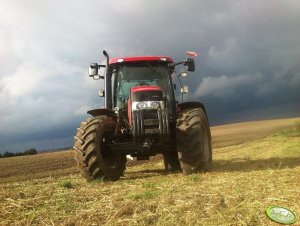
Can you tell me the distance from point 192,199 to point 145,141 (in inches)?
135

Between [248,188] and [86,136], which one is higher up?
[86,136]

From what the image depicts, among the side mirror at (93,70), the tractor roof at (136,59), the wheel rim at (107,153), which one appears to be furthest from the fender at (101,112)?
the tractor roof at (136,59)

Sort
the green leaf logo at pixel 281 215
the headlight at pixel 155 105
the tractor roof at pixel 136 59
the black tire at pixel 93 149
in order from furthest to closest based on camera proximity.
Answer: the tractor roof at pixel 136 59 → the headlight at pixel 155 105 → the black tire at pixel 93 149 → the green leaf logo at pixel 281 215

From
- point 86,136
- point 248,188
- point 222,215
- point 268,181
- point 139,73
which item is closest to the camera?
point 222,215

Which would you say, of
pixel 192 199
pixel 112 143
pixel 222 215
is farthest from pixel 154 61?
pixel 222 215

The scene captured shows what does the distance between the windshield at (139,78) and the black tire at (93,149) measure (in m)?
1.20

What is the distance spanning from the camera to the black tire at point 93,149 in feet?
29.4

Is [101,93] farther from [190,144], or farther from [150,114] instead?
[190,144]

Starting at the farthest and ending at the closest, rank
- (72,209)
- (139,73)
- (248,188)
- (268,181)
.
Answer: (139,73), (268,181), (248,188), (72,209)

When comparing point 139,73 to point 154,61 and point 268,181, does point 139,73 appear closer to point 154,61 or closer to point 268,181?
point 154,61

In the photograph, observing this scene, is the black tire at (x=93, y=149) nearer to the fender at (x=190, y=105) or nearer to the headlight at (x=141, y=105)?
the headlight at (x=141, y=105)

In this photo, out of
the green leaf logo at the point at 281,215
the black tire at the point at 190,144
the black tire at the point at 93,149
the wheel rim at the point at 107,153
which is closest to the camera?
the green leaf logo at the point at 281,215

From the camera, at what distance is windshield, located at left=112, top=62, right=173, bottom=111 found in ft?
34.9

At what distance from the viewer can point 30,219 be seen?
17.1 feet
